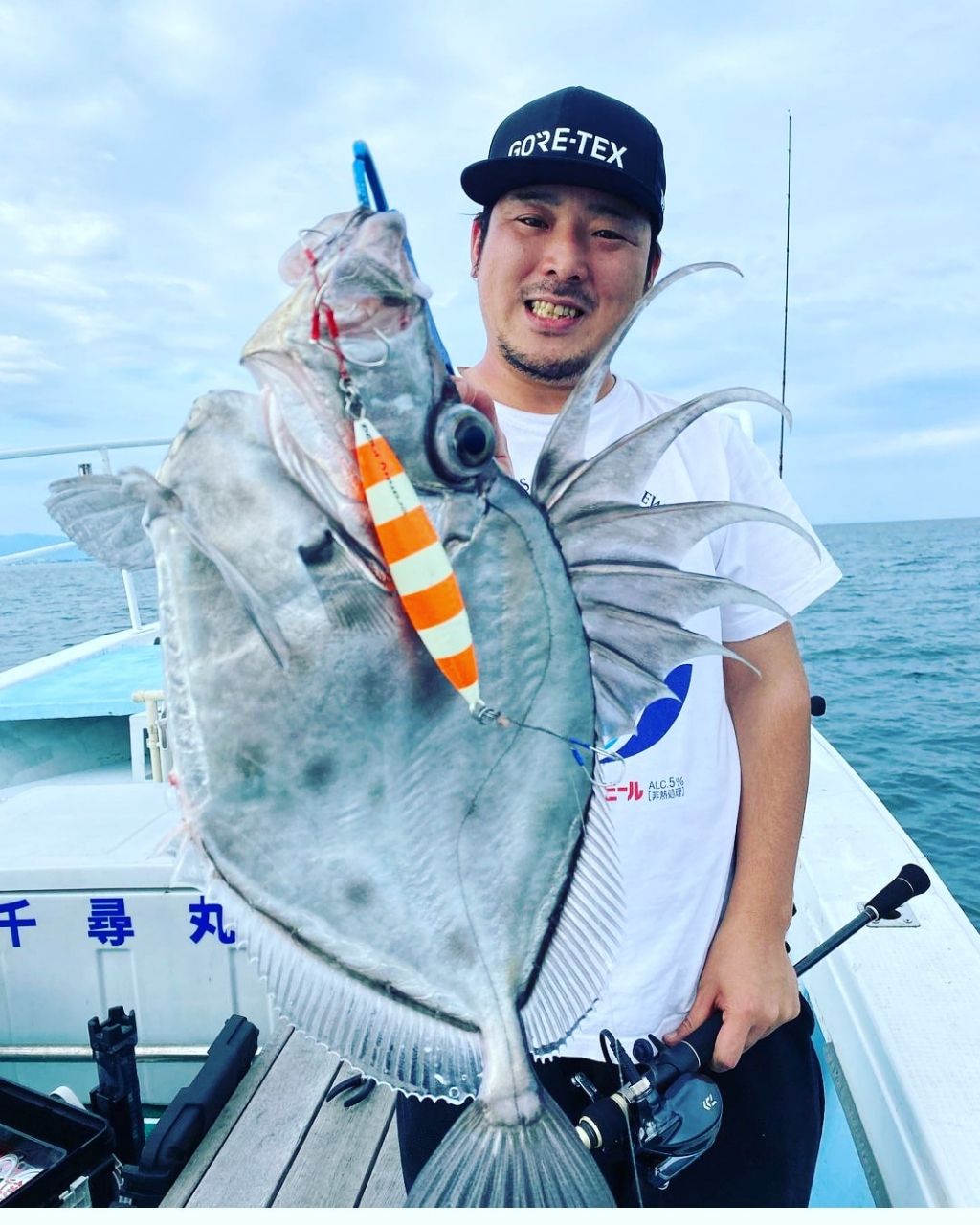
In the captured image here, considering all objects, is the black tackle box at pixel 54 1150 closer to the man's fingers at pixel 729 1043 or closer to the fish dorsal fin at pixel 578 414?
the man's fingers at pixel 729 1043

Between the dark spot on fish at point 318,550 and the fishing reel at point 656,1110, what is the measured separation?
0.99m

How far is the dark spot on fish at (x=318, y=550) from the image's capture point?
865 mm

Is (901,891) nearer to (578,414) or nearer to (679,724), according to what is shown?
(679,724)

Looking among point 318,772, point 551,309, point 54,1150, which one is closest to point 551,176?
point 551,309

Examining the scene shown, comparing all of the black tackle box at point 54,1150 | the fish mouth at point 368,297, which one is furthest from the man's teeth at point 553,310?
the black tackle box at point 54,1150

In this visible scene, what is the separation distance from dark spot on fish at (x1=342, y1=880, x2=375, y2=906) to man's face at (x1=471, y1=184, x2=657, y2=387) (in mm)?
1035

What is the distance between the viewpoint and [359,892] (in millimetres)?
943

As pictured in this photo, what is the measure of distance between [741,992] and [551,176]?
1487 mm

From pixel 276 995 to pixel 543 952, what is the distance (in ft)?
1.09

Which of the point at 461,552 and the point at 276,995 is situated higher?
the point at 461,552

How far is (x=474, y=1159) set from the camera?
3.14 ft

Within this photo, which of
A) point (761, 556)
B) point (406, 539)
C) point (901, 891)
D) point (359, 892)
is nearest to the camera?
point (406, 539)

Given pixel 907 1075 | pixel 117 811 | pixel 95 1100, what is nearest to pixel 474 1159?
pixel 907 1075

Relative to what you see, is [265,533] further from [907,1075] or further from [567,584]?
[907,1075]
